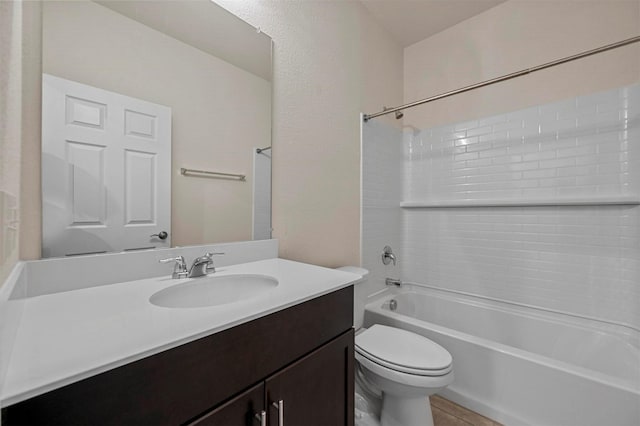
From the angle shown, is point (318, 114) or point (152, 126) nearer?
point (152, 126)

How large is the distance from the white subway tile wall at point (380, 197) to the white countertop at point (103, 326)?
1.14m

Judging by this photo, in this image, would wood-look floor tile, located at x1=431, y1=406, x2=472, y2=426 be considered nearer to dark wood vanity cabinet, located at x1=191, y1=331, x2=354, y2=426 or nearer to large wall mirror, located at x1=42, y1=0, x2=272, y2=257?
dark wood vanity cabinet, located at x1=191, y1=331, x2=354, y2=426

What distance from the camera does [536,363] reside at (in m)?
1.29

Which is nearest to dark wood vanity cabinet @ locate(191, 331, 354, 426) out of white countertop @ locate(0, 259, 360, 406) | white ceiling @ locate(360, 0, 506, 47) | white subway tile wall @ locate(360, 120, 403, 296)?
white countertop @ locate(0, 259, 360, 406)

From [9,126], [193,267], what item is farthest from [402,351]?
[9,126]

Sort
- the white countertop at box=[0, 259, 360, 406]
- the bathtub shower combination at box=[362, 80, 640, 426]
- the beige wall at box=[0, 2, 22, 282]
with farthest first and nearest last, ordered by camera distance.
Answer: the bathtub shower combination at box=[362, 80, 640, 426]
the beige wall at box=[0, 2, 22, 282]
the white countertop at box=[0, 259, 360, 406]

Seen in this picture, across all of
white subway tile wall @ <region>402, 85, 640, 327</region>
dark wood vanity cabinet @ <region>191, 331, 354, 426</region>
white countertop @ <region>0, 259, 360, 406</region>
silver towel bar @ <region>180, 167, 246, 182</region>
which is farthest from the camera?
white subway tile wall @ <region>402, 85, 640, 327</region>

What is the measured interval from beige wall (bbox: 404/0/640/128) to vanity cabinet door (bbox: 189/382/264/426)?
2289 millimetres

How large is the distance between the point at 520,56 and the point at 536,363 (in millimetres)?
1950

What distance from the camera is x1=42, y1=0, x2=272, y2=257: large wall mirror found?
32.4 inches

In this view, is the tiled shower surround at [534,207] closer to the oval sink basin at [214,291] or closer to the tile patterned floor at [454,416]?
the tile patterned floor at [454,416]

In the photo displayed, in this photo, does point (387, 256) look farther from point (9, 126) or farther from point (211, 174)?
point (9, 126)

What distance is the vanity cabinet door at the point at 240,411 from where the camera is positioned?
580mm

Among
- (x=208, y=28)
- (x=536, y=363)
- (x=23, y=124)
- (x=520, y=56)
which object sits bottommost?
(x=536, y=363)
